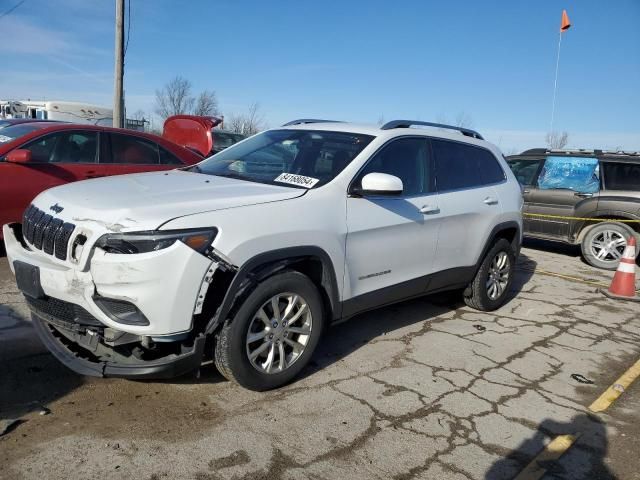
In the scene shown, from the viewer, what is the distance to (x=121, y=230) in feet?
9.20

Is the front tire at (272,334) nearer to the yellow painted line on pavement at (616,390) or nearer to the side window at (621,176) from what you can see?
the yellow painted line on pavement at (616,390)

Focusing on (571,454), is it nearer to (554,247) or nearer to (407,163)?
(407,163)

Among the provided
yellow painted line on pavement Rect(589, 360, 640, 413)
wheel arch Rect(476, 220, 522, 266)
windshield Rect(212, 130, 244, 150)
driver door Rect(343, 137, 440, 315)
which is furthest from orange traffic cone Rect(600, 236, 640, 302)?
windshield Rect(212, 130, 244, 150)

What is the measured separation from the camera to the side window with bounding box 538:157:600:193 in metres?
8.42

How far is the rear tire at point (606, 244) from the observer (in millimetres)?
8141

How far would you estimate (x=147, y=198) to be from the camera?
3115 mm

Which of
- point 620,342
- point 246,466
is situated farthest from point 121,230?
point 620,342

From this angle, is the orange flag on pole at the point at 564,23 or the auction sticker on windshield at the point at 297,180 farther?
the orange flag on pole at the point at 564,23

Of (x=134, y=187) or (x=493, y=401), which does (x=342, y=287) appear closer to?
(x=493, y=401)

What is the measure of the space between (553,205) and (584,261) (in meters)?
1.10

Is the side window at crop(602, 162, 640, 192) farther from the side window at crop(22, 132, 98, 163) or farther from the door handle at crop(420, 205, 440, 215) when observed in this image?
the side window at crop(22, 132, 98, 163)

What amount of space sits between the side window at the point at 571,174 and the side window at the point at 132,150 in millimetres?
6334

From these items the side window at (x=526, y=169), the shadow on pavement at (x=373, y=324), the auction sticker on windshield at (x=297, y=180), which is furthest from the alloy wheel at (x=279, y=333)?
the side window at (x=526, y=169)

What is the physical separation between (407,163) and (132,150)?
4.13 m
